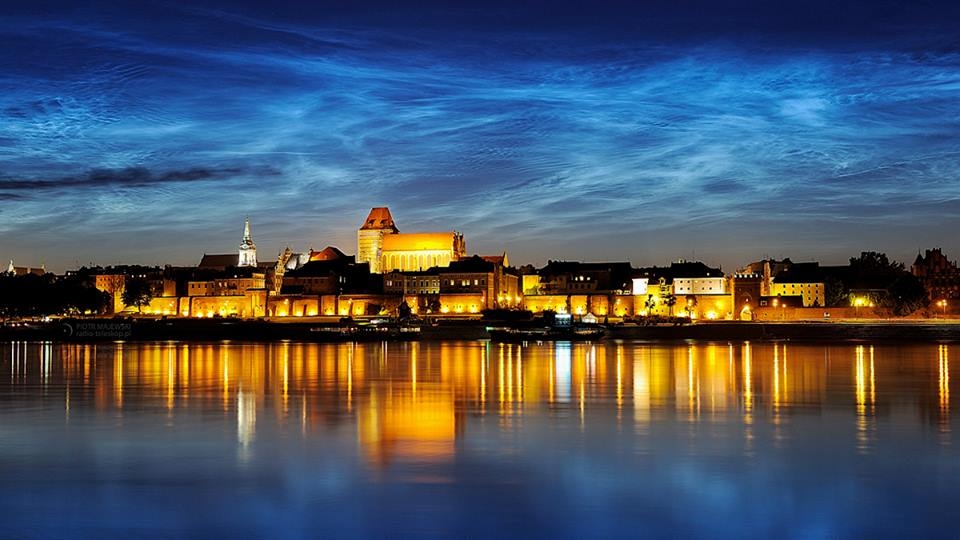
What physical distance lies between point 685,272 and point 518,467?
102m

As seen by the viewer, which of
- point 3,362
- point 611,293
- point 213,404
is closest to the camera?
point 213,404

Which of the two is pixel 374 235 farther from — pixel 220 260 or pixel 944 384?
pixel 944 384

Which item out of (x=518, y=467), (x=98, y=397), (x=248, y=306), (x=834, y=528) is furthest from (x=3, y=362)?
(x=248, y=306)

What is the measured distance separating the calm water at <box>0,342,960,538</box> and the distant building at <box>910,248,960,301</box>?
341ft

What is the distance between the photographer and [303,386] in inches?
1013

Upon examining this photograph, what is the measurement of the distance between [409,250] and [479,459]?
114 meters

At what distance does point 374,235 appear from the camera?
133000 mm

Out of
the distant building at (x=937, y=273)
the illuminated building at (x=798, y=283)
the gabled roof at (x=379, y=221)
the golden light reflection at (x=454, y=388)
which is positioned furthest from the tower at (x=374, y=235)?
the golden light reflection at (x=454, y=388)

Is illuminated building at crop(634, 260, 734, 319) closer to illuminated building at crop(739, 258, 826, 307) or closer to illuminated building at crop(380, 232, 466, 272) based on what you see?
illuminated building at crop(739, 258, 826, 307)

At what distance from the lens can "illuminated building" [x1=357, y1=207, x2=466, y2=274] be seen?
12581cm

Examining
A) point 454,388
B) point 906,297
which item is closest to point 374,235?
point 906,297

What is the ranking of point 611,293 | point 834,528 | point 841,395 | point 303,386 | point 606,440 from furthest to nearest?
1. point 611,293
2. point 303,386
3. point 841,395
4. point 606,440
5. point 834,528

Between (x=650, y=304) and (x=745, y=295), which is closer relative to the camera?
(x=650, y=304)

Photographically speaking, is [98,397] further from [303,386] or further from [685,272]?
[685,272]
